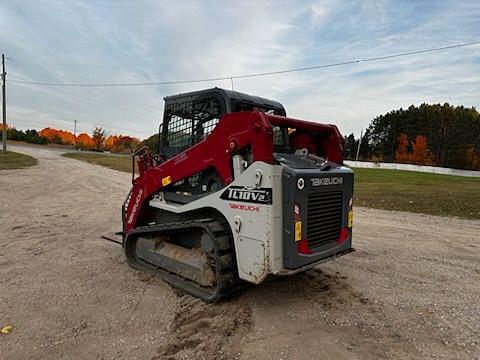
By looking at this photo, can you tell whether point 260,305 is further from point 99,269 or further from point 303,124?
point 99,269

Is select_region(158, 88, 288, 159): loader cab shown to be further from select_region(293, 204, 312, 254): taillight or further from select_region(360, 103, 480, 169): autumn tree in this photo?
select_region(360, 103, 480, 169): autumn tree

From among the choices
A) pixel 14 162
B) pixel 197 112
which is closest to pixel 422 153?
pixel 14 162

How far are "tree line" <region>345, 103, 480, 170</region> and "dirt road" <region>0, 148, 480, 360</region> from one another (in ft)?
176

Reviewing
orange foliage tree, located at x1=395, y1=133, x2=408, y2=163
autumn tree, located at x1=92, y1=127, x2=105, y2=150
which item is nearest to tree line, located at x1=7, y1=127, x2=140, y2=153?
autumn tree, located at x1=92, y1=127, x2=105, y2=150

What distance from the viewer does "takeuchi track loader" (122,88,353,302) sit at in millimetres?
3451

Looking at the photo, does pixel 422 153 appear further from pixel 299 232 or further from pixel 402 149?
pixel 299 232

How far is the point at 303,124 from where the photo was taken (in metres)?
4.16

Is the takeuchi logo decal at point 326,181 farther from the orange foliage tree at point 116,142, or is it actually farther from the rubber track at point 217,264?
the orange foliage tree at point 116,142

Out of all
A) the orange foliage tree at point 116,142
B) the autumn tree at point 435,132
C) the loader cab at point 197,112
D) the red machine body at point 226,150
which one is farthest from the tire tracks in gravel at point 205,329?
the orange foliage tree at point 116,142

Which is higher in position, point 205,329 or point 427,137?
point 427,137

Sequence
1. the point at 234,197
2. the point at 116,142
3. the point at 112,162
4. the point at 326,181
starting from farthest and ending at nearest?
the point at 116,142, the point at 112,162, the point at 326,181, the point at 234,197

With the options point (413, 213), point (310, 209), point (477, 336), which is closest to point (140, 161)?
point (310, 209)

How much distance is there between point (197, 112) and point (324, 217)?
217cm

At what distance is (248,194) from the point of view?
3557mm
